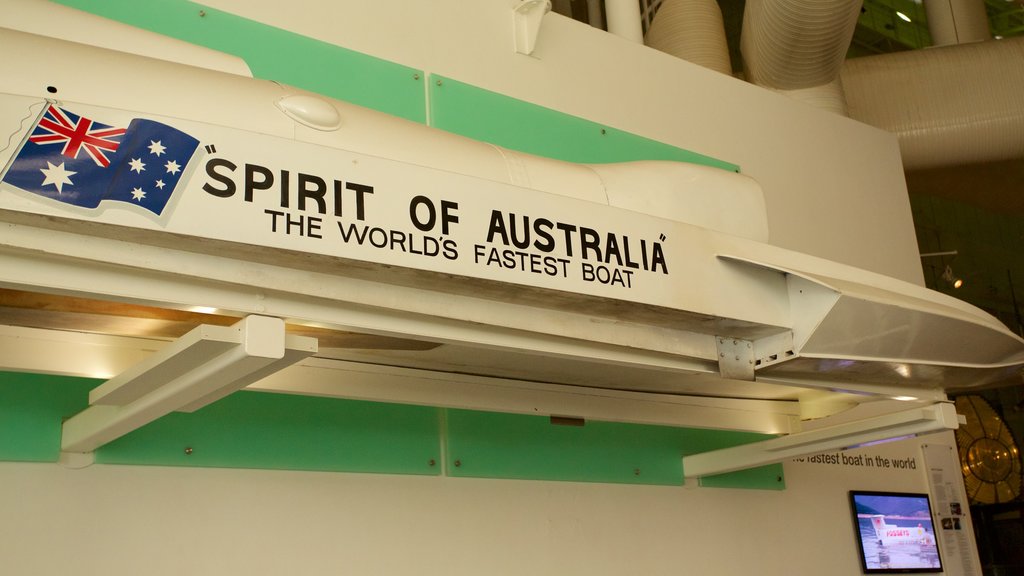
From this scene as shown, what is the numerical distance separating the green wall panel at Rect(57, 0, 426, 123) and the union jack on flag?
0.89 metres

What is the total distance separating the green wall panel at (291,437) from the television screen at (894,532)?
1616mm

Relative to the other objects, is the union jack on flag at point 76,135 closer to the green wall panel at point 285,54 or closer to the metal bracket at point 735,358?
the green wall panel at point 285,54

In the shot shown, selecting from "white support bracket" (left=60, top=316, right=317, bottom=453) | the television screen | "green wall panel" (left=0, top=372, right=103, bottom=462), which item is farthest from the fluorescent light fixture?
"green wall panel" (left=0, top=372, right=103, bottom=462)

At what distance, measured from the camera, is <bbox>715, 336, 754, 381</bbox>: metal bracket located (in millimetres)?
1949

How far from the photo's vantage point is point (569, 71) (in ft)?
9.46

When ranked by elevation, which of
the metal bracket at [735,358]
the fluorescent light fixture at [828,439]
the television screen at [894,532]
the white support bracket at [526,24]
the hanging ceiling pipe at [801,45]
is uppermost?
the hanging ceiling pipe at [801,45]

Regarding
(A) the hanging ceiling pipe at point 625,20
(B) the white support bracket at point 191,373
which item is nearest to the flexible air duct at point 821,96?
(A) the hanging ceiling pipe at point 625,20

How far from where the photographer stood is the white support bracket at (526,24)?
107 inches

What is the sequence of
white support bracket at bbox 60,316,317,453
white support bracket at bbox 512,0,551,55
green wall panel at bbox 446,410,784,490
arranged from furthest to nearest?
white support bracket at bbox 512,0,551,55, green wall panel at bbox 446,410,784,490, white support bracket at bbox 60,316,317,453

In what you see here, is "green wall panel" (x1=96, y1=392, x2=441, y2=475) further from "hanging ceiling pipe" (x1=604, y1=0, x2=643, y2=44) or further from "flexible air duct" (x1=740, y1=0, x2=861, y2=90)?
"flexible air duct" (x1=740, y1=0, x2=861, y2=90)

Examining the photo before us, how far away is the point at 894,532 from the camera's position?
3166mm

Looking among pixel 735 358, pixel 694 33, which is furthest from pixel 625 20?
pixel 735 358

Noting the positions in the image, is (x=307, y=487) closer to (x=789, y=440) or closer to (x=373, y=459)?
(x=373, y=459)

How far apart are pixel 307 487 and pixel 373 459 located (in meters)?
0.17
